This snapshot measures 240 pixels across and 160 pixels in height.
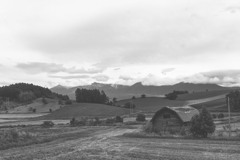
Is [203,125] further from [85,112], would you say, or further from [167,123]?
[85,112]

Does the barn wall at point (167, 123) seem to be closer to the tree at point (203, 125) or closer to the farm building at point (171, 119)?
the farm building at point (171, 119)

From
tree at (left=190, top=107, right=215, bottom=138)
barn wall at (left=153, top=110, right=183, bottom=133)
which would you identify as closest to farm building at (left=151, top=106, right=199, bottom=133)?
barn wall at (left=153, top=110, right=183, bottom=133)

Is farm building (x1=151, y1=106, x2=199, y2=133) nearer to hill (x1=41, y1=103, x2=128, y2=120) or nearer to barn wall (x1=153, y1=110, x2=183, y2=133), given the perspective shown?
barn wall (x1=153, y1=110, x2=183, y2=133)

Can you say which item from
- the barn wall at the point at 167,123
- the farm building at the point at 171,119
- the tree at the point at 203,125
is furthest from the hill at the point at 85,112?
the tree at the point at 203,125

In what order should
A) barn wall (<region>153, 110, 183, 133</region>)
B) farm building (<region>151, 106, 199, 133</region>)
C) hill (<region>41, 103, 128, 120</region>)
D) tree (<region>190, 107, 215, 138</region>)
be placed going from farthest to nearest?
hill (<region>41, 103, 128, 120</region>)
farm building (<region>151, 106, 199, 133</region>)
barn wall (<region>153, 110, 183, 133</region>)
tree (<region>190, 107, 215, 138</region>)

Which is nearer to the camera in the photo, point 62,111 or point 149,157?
point 149,157

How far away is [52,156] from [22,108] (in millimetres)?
171183

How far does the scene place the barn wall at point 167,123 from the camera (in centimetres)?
6346

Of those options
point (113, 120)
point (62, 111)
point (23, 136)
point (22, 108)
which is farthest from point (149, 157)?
point (22, 108)

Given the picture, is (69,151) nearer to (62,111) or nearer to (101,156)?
(101,156)

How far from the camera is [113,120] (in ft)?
369

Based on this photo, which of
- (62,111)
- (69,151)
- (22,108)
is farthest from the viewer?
(22,108)

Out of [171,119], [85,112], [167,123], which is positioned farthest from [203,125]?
[85,112]

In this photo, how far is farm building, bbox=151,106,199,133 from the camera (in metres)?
64.0
